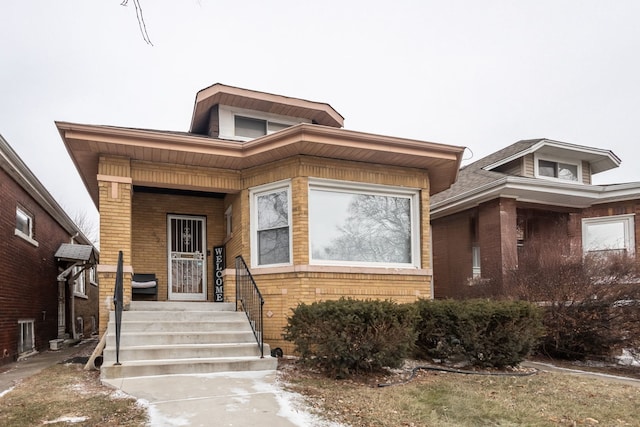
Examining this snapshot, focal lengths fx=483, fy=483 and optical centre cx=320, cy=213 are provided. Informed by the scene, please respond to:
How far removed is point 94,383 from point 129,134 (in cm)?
413

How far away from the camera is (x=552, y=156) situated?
15812 millimetres

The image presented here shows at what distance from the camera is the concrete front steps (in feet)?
20.5

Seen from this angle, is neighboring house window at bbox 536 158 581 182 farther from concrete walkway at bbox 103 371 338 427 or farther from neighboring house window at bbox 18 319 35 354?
neighboring house window at bbox 18 319 35 354

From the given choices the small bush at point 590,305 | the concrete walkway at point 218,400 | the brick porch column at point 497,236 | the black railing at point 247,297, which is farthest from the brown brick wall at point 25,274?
the brick porch column at point 497,236

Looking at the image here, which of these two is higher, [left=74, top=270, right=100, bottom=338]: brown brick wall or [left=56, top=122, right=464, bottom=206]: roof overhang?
[left=56, top=122, right=464, bottom=206]: roof overhang

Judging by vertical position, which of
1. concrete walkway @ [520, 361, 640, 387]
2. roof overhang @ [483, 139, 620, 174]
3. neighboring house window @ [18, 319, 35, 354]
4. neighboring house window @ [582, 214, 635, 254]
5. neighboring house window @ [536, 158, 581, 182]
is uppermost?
roof overhang @ [483, 139, 620, 174]

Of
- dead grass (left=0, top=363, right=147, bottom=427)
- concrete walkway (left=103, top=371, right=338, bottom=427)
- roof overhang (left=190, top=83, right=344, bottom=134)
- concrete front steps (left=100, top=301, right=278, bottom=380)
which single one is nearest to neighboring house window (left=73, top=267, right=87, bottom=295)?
roof overhang (left=190, top=83, right=344, bottom=134)

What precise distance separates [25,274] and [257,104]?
21.0 feet

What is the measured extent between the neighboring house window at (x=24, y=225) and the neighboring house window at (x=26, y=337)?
182 cm

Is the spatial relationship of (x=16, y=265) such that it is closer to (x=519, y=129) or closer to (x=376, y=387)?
(x=376, y=387)

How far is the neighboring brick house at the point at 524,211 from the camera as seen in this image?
13656 mm

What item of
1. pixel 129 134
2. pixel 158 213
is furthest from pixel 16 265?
pixel 129 134

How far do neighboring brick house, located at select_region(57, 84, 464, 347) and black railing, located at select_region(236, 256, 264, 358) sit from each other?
0.22 meters

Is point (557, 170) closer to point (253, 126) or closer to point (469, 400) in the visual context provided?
point (253, 126)
